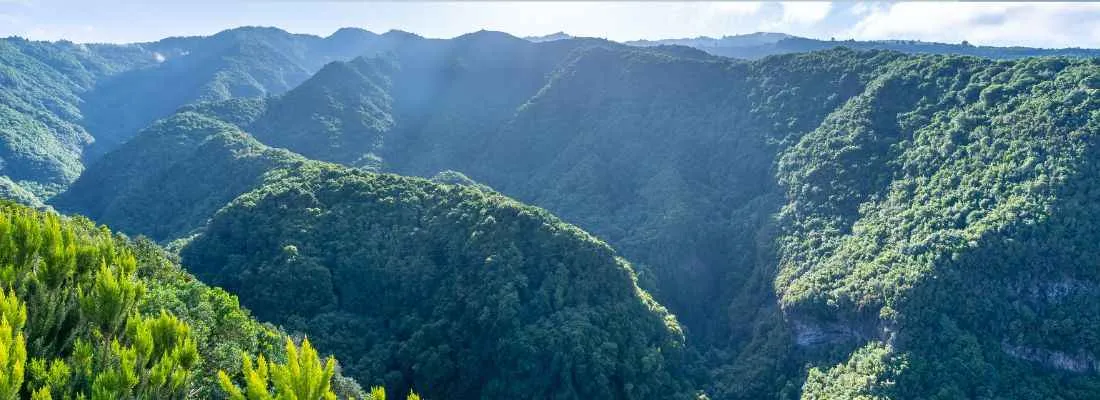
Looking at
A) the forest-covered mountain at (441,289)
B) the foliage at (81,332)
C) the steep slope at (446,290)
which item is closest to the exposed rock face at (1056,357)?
the forest-covered mountain at (441,289)

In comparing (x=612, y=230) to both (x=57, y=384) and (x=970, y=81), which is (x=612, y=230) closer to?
(x=970, y=81)

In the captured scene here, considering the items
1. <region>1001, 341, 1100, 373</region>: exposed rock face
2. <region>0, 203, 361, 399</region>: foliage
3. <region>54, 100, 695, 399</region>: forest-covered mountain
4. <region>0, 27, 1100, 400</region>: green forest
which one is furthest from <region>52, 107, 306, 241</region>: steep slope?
<region>1001, 341, 1100, 373</region>: exposed rock face

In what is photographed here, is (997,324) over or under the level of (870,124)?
under

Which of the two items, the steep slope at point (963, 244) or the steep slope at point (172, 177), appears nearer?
the steep slope at point (963, 244)

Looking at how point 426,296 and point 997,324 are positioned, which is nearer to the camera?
point 997,324

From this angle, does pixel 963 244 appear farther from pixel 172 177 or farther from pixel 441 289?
pixel 172 177

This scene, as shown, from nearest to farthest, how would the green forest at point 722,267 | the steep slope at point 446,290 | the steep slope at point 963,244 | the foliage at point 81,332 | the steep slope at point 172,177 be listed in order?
the foliage at point 81,332
the green forest at point 722,267
the steep slope at point 963,244
the steep slope at point 446,290
the steep slope at point 172,177

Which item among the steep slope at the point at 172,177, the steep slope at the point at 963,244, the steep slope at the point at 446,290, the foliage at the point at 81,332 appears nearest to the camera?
the foliage at the point at 81,332

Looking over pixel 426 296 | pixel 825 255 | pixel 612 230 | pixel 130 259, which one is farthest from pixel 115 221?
pixel 825 255

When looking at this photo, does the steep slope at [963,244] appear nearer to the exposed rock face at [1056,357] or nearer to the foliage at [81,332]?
the exposed rock face at [1056,357]
